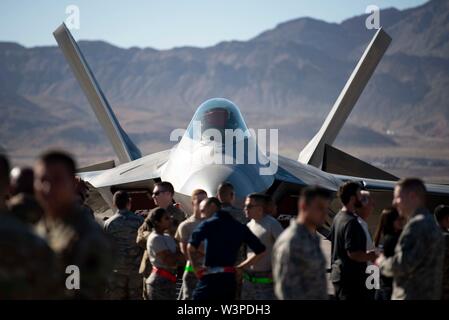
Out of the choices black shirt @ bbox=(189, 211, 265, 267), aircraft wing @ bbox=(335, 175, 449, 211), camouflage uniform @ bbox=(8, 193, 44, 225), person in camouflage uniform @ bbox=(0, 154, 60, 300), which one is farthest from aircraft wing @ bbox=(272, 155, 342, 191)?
person in camouflage uniform @ bbox=(0, 154, 60, 300)

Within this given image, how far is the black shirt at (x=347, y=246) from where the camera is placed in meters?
8.05

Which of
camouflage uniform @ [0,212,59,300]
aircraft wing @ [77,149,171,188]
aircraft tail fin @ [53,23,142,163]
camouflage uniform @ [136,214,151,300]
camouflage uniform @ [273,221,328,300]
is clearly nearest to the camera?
camouflage uniform @ [0,212,59,300]

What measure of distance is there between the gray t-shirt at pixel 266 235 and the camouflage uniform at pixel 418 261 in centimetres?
167

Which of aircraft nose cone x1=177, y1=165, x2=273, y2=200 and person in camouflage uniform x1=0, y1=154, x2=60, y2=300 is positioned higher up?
aircraft nose cone x1=177, y1=165, x2=273, y2=200

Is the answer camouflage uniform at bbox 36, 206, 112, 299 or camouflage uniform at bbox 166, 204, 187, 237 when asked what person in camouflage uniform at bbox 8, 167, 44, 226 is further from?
camouflage uniform at bbox 166, 204, 187, 237

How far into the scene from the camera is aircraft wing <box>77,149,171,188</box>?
12477 millimetres

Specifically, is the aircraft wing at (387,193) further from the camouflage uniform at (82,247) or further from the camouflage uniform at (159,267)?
the camouflage uniform at (82,247)

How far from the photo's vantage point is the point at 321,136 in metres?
16.4

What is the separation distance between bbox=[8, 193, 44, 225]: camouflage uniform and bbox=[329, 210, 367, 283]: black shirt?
11.1 ft

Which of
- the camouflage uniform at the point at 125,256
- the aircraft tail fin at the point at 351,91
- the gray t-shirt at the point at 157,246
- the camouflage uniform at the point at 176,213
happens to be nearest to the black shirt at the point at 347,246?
the gray t-shirt at the point at 157,246

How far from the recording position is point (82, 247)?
463cm

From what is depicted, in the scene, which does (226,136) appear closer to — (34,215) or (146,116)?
(34,215)

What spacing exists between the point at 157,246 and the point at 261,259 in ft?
3.72
